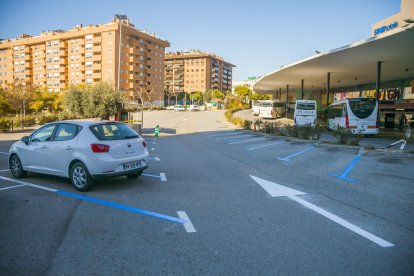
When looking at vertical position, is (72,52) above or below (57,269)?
above

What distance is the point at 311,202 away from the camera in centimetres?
641

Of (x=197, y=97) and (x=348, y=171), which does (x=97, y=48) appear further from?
(x=348, y=171)

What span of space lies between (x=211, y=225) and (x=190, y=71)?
476ft

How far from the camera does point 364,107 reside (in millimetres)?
22547

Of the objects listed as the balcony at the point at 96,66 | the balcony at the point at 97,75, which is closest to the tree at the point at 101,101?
the balcony at the point at 97,75

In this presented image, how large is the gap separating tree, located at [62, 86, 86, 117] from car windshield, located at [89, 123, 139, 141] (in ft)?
61.4

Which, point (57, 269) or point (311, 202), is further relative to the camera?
point (311, 202)

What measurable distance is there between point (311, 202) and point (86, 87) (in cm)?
2266

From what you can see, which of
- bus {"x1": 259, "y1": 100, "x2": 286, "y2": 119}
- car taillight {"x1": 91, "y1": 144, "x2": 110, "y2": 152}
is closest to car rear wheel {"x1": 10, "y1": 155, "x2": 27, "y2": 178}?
car taillight {"x1": 91, "y1": 144, "x2": 110, "y2": 152}

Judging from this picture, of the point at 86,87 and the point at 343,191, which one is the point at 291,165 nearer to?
the point at 343,191

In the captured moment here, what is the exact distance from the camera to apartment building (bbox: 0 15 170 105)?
85.4 meters

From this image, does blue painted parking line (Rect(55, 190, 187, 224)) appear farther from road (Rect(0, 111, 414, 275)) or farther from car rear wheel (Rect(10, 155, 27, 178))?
car rear wheel (Rect(10, 155, 27, 178))

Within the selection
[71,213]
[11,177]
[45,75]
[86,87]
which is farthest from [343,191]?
[45,75]

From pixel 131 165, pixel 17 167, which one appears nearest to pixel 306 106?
pixel 131 165
